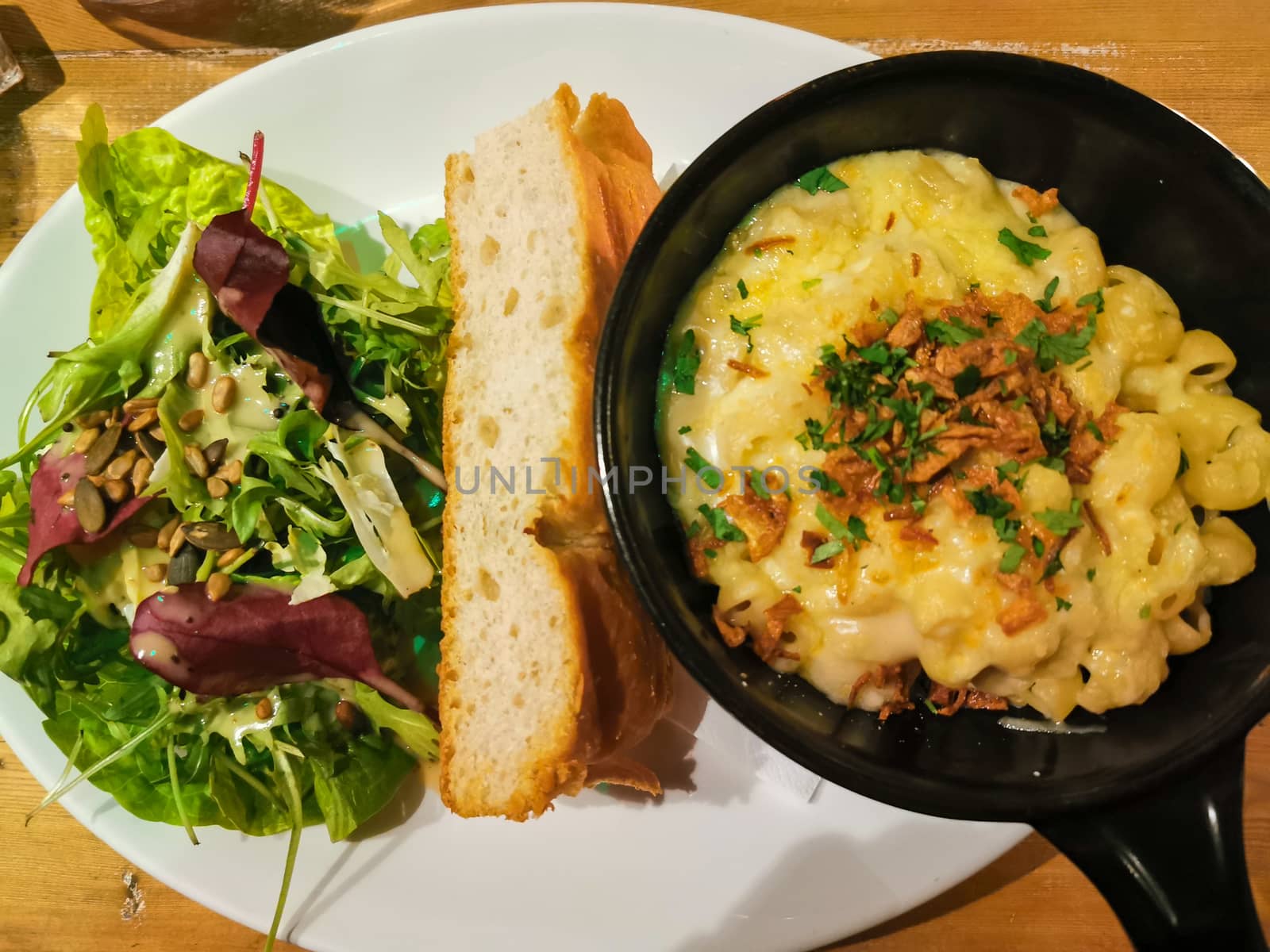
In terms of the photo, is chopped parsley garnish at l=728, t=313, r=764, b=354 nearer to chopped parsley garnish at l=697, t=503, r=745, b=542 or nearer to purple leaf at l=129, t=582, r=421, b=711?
chopped parsley garnish at l=697, t=503, r=745, b=542

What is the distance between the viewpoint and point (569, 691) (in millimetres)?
1464

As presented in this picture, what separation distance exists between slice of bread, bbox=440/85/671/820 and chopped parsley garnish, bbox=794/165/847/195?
1.26 ft

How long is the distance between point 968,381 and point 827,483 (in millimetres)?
260

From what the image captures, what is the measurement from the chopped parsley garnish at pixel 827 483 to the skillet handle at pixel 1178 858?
21.1 inches

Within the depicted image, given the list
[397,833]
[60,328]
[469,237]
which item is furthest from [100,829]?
[469,237]

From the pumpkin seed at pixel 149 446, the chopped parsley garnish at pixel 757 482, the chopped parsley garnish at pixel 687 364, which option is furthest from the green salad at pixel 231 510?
the chopped parsley garnish at pixel 757 482

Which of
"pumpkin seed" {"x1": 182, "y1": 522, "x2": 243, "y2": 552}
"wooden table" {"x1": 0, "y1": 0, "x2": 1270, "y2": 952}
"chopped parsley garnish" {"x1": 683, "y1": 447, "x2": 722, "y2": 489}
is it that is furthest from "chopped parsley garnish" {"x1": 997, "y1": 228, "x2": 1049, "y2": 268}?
"pumpkin seed" {"x1": 182, "y1": 522, "x2": 243, "y2": 552}

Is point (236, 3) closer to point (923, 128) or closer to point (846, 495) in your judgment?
point (923, 128)

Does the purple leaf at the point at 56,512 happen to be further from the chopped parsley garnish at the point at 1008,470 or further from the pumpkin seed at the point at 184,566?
the chopped parsley garnish at the point at 1008,470

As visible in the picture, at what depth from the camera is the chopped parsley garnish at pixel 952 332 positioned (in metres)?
1.25

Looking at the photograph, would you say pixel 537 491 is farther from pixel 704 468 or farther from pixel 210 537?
pixel 210 537

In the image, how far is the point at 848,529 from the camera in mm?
1244

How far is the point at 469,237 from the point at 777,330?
2.53ft

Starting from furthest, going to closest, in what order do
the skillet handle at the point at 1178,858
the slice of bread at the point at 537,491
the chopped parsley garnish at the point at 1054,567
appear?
the slice of bread at the point at 537,491, the chopped parsley garnish at the point at 1054,567, the skillet handle at the point at 1178,858
